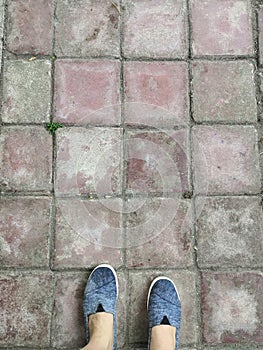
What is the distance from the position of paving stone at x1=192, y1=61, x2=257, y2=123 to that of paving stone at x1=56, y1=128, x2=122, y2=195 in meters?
0.51

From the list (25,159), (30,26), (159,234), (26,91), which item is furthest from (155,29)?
(159,234)

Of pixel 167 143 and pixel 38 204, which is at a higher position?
pixel 167 143

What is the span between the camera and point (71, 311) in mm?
2445

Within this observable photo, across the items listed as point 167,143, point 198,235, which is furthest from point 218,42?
point 198,235

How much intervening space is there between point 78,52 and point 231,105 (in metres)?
0.93

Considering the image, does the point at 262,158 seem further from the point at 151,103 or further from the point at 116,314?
the point at 116,314

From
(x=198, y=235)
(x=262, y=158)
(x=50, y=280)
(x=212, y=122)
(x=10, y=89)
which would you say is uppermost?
(x=10, y=89)

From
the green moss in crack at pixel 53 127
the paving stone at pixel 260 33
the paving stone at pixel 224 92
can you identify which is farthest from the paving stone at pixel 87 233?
the paving stone at pixel 260 33

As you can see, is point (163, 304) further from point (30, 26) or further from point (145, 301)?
point (30, 26)

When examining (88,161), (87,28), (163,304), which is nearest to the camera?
(163,304)

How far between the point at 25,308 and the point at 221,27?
6.33 ft

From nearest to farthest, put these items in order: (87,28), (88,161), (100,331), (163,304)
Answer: (100,331)
(163,304)
(88,161)
(87,28)

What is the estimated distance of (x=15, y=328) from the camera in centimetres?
241

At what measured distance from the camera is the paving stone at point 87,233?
2473mm
